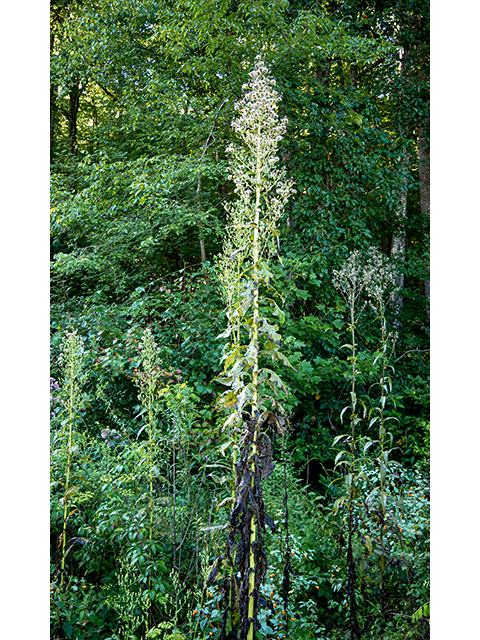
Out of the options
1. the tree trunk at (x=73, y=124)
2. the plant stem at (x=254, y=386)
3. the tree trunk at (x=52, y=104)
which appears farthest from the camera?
the tree trunk at (x=73, y=124)

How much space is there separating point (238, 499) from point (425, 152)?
3748 mm

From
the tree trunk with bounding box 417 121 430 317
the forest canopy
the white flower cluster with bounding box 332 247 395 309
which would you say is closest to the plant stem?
the forest canopy

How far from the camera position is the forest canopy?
1.61 meters

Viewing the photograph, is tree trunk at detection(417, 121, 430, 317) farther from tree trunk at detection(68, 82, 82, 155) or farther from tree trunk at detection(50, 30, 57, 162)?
tree trunk at detection(68, 82, 82, 155)

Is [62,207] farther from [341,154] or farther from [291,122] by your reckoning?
[341,154]

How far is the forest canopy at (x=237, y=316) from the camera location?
161cm

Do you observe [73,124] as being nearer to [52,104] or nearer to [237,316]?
[52,104]

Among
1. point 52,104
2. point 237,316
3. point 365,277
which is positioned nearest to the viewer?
point 237,316

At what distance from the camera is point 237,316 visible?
4.05 feet

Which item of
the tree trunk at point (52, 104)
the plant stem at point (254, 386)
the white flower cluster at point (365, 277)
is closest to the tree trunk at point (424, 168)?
the white flower cluster at point (365, 277)

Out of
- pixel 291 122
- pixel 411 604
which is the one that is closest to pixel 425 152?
pixel 291 122

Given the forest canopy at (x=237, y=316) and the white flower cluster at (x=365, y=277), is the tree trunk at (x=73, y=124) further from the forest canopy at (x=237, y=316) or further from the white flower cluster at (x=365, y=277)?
the white flower cluster at (x=365, y=277)

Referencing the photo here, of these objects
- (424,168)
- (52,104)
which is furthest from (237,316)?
(52,104)

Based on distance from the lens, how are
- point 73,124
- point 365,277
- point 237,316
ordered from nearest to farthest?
point 237,316
point 365,277
point 73,124
